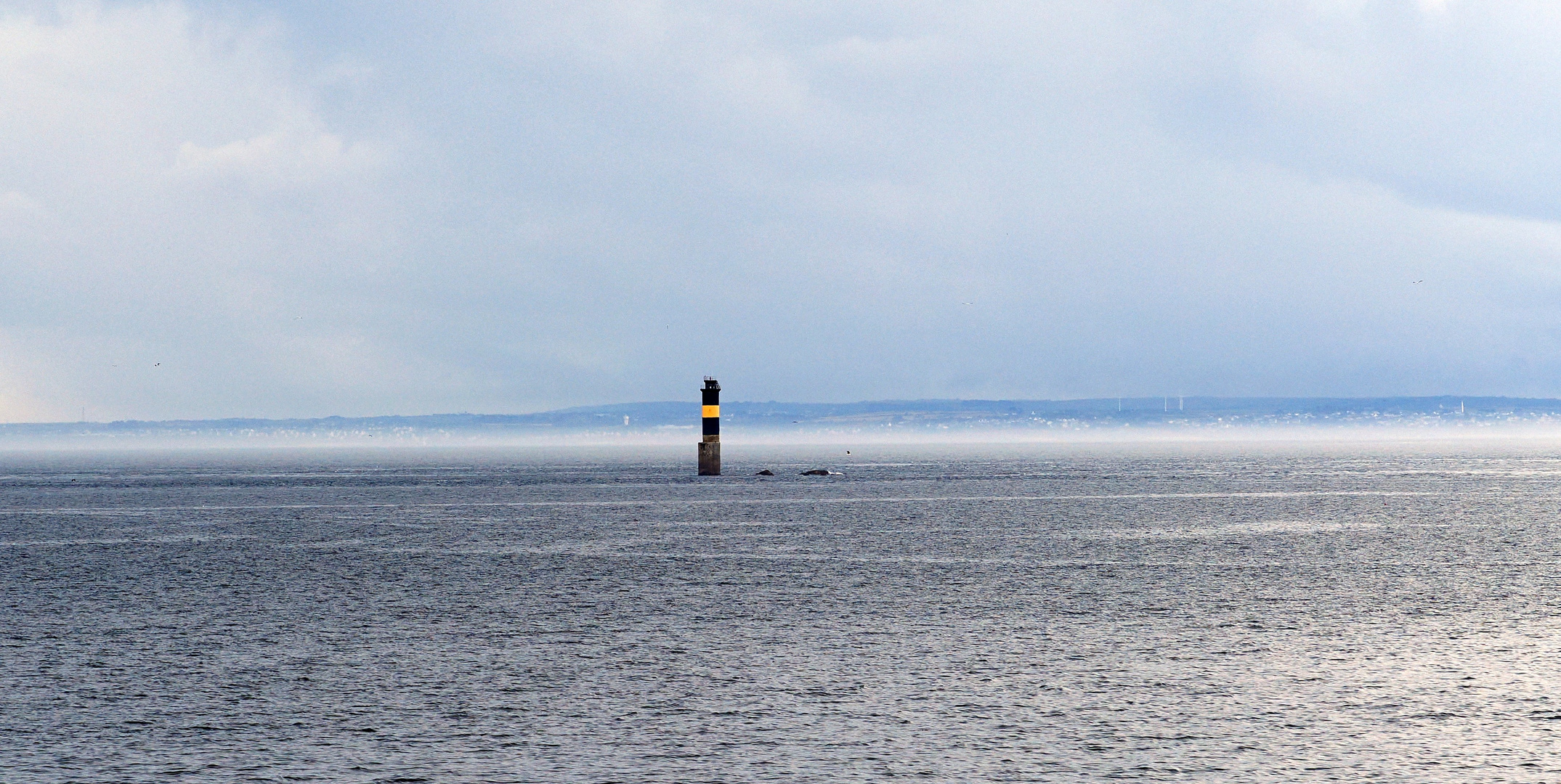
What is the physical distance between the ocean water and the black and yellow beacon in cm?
5887

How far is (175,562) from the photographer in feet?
103

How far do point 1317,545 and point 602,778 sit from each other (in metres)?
28.5

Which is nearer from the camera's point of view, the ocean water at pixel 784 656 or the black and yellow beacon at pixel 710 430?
the ocean water at pixel 784 656

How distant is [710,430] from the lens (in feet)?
339

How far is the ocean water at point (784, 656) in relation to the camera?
11102 millimetres

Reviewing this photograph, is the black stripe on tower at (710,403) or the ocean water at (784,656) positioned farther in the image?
the black stripe on tower at (710,403)

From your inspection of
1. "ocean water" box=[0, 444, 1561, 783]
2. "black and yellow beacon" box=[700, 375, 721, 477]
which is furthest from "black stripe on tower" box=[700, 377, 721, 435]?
"ocean water" box=[0, 444, 1561, 783]

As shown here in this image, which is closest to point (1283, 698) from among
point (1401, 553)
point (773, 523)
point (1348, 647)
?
point (1348, 647)

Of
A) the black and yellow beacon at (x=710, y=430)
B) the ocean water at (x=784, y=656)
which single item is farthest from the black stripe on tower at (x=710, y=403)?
the ocean water at (x=784, y=656)

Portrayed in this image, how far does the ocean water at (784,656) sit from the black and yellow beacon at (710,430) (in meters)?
58.9

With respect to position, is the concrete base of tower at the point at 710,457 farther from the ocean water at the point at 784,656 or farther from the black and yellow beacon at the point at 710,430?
the ocean water at the point at 784,656

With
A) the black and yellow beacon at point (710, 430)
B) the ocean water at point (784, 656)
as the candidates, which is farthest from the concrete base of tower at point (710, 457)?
the ocean water at point (784, 656)

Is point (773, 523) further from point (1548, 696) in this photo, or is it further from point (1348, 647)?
point (1548, 696)

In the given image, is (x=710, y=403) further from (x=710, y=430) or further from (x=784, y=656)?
(x=784, y=656)
